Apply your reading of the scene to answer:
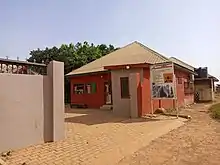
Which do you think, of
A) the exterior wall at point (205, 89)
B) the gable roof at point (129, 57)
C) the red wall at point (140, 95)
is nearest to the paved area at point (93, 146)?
the red wall at point (140, 95)

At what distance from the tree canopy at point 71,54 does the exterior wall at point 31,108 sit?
77.5 feet

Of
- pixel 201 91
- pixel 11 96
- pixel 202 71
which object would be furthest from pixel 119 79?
pixel 202 71

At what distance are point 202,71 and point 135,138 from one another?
2889 centimetres

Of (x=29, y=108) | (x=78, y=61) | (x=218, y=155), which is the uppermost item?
(x=78, y=61)

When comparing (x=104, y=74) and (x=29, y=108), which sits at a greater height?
(x=104, y=74)

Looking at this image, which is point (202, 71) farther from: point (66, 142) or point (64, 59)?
point (66, 142)

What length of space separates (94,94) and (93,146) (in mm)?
14707

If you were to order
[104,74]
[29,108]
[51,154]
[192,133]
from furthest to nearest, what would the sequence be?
1. [104,74]
2. [192,133]
3. [29,108]
4. [51,154]

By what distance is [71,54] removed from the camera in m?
32.9

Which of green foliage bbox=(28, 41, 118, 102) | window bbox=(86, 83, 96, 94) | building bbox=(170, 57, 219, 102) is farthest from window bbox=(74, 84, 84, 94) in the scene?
building bbox=(170, 57, 219, 102)

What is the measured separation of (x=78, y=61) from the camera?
32.3m

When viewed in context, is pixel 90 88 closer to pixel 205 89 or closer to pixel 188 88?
pixel 188 88

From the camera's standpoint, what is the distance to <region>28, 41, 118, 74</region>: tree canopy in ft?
106

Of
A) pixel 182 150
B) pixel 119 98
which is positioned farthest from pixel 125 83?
pixel 182 150
